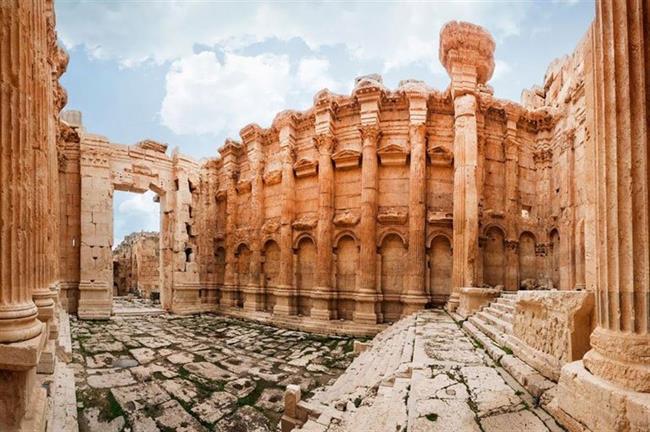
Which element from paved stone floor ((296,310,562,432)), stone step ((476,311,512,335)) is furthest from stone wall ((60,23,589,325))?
paved stone floor ((296,310,562,432))

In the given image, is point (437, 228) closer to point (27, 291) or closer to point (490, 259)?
point (490, 259)

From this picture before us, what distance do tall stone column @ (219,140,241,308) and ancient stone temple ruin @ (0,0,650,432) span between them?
0.10 metres

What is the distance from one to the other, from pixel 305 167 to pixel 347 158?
178 cm

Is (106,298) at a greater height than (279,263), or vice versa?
(279,263)

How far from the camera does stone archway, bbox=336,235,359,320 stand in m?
11.2

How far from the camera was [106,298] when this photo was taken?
1251 cm

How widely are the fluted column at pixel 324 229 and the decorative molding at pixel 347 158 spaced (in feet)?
0.86

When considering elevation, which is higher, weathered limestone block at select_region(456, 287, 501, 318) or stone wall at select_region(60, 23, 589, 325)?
stone wall at select_region(60, 23, 589, 325)

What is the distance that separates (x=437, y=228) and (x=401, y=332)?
447cm

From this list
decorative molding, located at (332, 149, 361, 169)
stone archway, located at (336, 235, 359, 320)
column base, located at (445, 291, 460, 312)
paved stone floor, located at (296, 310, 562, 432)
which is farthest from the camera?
decorative molding, located at (332, 149, 361, 169)

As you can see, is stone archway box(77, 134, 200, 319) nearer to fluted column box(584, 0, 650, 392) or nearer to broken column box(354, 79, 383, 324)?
broken column box(354, 79, 383, 324)

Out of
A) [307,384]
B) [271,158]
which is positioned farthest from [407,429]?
[271,158]

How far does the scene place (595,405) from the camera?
231 cm

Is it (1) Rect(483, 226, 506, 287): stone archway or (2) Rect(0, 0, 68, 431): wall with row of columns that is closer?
(2) Rect(0, 0, 68, 431): wall with row of columns
